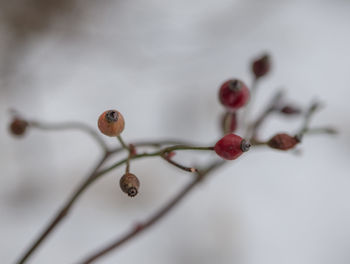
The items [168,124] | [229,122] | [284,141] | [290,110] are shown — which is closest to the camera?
[284,141]

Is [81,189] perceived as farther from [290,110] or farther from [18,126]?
[290,110]

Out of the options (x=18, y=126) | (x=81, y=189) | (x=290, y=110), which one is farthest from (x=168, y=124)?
(x=81, y=189)

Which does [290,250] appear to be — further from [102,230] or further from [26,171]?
[26,171]

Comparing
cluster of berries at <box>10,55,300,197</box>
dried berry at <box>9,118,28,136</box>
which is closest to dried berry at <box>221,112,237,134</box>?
cluster of berries at <box>10,55,300,197</box>

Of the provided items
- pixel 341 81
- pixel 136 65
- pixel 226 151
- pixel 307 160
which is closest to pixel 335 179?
pixel 307 160

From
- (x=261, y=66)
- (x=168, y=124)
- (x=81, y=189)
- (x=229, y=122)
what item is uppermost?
(x=261, y=66)

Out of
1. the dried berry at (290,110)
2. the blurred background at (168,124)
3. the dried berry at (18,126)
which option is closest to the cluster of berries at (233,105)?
the dried berry at (290,110)
